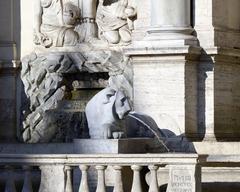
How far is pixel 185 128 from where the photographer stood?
21.1 meters

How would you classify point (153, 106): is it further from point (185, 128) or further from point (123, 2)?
point (123, 2)

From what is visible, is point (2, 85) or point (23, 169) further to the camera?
point (2, 85)

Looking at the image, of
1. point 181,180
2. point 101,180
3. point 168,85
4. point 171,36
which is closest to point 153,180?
point 181,180

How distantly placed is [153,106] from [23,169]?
527cm

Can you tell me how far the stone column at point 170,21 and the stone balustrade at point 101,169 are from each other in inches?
204

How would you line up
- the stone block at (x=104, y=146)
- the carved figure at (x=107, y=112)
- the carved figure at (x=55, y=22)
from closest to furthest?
the stone block at (x=104, y=146) < the carved figure at (x=107, y=112) < the carved figure at (x=55, y=22)

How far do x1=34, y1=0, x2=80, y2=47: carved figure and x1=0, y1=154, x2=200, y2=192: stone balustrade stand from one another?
23.1ft

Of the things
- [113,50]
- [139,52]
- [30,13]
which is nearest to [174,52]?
[139,52]

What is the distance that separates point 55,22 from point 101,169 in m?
7.89

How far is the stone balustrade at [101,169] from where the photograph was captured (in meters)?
15.9

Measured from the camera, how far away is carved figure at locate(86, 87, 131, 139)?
18.1m

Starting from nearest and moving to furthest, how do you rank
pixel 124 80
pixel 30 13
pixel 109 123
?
pixel 109 123
pixel 124 80
pixel 30 13

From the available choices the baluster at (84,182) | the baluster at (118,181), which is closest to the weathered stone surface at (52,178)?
the baluster at (84,182)

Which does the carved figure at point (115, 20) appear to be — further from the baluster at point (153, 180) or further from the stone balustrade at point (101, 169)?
the baluster at point (153, 180)
